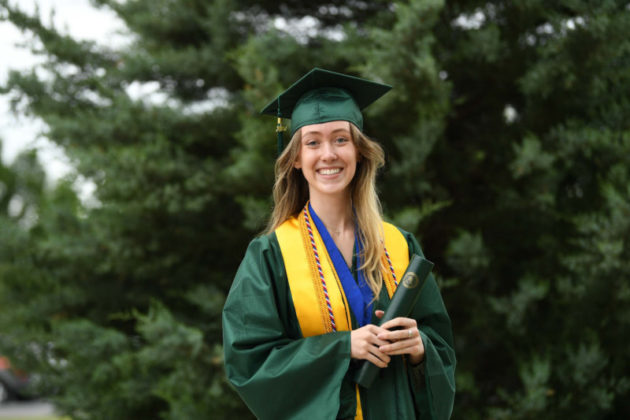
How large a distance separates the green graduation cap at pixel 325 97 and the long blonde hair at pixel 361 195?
62 mm

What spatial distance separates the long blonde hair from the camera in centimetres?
A: 204

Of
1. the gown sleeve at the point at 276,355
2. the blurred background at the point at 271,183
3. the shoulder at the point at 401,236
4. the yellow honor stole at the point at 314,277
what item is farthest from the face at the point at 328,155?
the blurred background at the point at 271,183

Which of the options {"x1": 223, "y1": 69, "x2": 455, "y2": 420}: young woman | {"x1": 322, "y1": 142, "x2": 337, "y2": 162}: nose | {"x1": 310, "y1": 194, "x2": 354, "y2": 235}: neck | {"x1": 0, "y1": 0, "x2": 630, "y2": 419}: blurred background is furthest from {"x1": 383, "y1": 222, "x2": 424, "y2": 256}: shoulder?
{"x1": 0, "y1": 0, "x2": 630, "y2": 419}: blurred background

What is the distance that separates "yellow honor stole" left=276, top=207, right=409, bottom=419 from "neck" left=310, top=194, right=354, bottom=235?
54mm

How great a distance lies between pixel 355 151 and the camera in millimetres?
2090

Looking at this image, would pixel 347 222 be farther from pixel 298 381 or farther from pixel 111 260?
pixel 111 260

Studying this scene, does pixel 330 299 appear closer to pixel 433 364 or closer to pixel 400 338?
pixel 400 338

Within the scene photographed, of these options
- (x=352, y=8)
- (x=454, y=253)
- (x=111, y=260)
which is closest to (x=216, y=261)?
(x=111, y=260)

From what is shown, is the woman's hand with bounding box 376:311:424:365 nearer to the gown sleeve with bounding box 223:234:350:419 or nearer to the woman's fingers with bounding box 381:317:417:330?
the woman's fingers with bounding box 381:317:417:330

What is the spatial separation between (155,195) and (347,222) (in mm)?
2937

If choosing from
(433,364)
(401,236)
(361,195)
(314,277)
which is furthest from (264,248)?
(433,364)

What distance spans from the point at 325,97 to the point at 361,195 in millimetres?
405

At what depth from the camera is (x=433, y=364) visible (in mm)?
1909

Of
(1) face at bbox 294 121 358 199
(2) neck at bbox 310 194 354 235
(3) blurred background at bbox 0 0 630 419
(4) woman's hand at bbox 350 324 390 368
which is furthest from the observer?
(3) blurred background at bbox 0 0 630 419
